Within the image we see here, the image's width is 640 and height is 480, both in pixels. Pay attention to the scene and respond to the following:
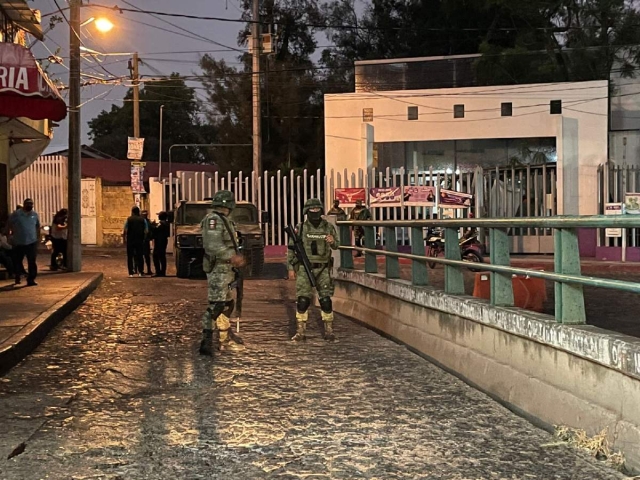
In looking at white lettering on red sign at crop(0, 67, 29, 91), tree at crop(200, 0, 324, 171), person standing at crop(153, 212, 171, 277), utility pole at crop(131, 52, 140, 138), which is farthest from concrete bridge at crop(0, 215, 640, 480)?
tree at crop(200, 0, 324, 171)

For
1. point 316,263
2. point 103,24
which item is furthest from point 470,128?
point 316,263

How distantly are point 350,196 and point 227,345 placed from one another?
14991 millimetres

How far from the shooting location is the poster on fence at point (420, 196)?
23047 millimetres

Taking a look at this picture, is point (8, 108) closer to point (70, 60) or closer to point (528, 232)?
point (70, 60)

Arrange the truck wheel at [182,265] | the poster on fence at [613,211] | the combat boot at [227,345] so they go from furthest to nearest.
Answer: the poster on fence at [613,211] < the truck wheel at [182,265] < the combat boot at [227,345]

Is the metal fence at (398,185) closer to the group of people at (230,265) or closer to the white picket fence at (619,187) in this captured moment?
the white picket fence at (619,187)

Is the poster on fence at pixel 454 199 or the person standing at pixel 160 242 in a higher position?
the poster on fence at pixel 454 199

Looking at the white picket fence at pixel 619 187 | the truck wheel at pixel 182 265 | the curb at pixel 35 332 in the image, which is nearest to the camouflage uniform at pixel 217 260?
the curb at pixel 35 332

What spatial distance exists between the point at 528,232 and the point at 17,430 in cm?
2023

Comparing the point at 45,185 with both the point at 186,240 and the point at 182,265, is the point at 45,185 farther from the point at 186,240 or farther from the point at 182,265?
the point at 186,240

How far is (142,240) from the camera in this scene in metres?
18.0

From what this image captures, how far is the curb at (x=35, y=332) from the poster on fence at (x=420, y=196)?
11.9 meters

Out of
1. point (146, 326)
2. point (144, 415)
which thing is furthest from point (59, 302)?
point (144, 415)

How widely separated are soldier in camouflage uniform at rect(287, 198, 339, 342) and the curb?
3081mm
